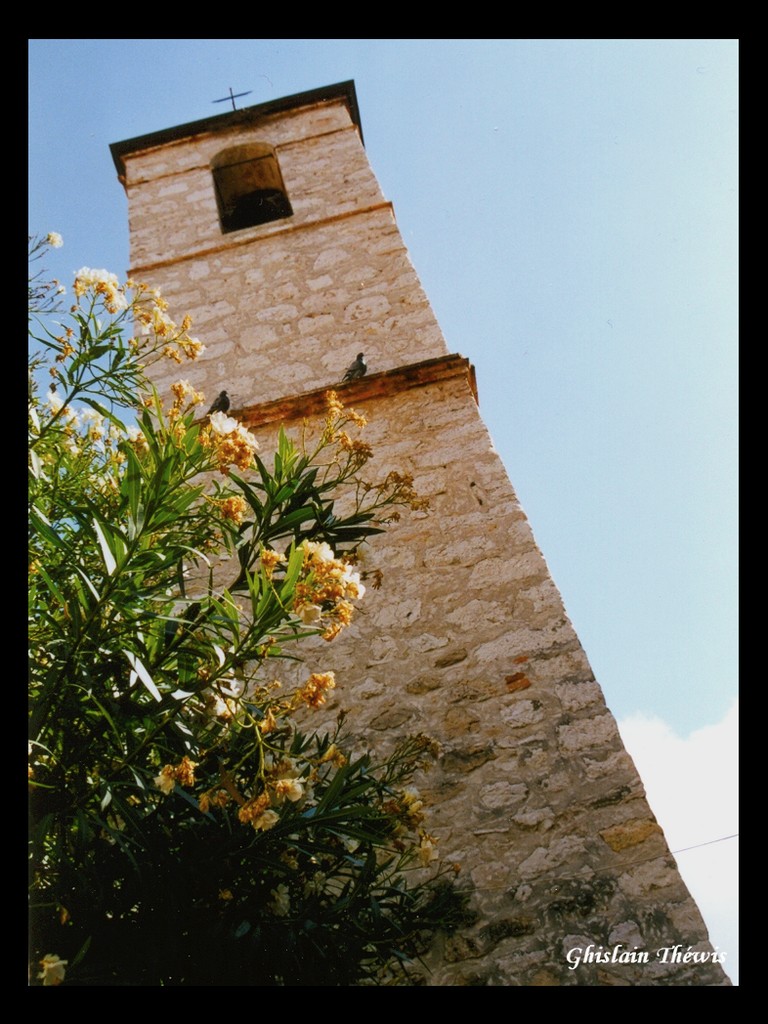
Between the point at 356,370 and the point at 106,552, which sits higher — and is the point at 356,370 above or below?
above

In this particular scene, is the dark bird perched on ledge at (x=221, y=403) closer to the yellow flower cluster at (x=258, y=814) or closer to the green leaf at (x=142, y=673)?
the green leaf at (x=142, y=673)

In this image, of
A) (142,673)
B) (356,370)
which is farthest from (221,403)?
(142,673)

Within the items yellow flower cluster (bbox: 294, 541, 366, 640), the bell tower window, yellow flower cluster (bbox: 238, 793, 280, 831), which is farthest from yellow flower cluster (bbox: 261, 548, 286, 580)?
the bell tower window

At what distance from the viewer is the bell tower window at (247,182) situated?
7441 millimetres

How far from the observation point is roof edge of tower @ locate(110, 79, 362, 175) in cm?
766

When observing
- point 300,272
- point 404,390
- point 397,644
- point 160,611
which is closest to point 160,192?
point 300,272

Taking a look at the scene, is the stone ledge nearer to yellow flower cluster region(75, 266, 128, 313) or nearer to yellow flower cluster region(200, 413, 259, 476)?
yellow flower cluster region(75, 266, 128, 313)

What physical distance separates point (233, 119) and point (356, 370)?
4.42m

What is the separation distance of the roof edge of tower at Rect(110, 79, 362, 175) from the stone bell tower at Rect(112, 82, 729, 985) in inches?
61.9

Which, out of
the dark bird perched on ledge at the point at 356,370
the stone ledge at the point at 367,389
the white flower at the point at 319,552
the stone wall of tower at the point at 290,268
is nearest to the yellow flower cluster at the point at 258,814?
the white flower at the point at 319,552

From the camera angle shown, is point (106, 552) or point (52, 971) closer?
point (52, 971)

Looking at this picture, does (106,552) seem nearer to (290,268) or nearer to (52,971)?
(52,971)

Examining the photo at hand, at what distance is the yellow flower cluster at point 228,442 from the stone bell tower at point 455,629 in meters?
1.42

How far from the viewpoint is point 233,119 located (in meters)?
7.71
